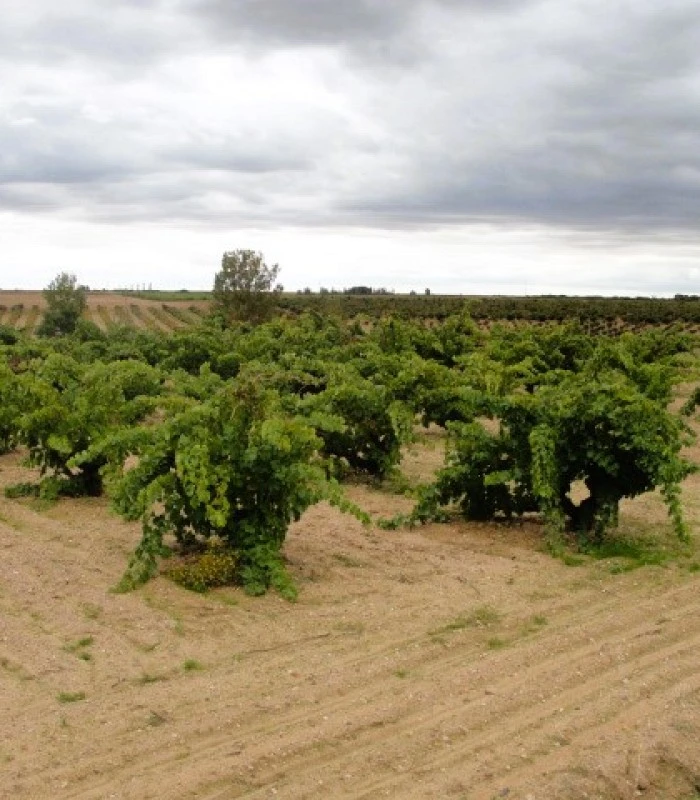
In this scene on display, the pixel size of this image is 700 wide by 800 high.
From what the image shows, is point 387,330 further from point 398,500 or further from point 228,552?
point 228,552

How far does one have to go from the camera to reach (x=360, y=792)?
18.6ft

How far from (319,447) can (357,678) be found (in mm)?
3021

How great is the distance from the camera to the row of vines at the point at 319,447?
30.1 ft

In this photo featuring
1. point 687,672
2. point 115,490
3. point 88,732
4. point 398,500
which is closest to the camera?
point 88,732

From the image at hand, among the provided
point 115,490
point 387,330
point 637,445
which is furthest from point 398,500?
point 387,330

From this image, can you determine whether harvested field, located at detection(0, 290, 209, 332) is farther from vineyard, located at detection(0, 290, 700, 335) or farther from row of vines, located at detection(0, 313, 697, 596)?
row of vines, located at detection(0, 313, 697, 596)

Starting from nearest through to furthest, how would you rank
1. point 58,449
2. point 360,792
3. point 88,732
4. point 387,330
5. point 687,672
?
point 360,792 → point 88,732 → point 687,672 → point 58,449 → point 387,330

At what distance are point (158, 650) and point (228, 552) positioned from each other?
1.83m

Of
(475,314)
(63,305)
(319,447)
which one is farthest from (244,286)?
(319,447)

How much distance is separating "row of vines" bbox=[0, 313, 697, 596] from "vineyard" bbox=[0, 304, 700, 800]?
0.04m

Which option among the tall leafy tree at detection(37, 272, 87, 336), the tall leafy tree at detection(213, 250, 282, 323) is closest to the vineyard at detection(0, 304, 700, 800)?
the tall leafy tree at detection(213, 250, 282, 323)

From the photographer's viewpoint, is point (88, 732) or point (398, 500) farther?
point (398, 500)

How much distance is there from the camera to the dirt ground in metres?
5.90

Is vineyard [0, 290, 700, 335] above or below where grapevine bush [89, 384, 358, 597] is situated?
above
